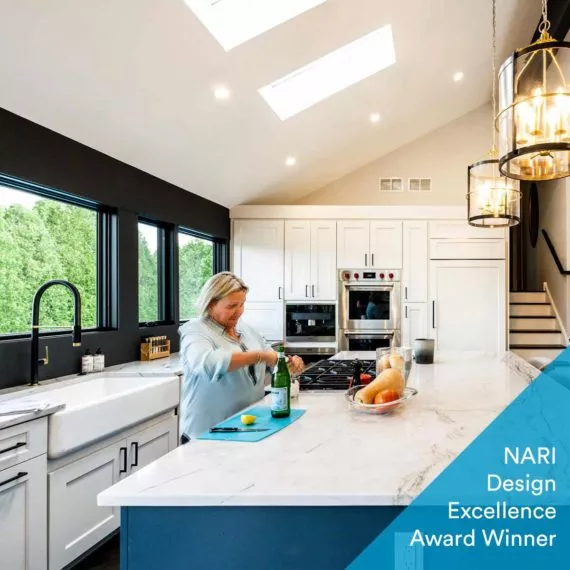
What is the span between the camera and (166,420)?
3.05 m

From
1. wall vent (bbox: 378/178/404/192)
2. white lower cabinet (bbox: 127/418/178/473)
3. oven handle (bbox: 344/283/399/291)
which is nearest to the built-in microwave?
oven handle (bbox: 344/283/399/291)

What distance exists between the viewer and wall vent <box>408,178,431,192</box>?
5.93 meters

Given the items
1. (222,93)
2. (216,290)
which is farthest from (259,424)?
(222,93)

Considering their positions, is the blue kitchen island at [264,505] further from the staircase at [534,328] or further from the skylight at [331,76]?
the staircase at [534,328]

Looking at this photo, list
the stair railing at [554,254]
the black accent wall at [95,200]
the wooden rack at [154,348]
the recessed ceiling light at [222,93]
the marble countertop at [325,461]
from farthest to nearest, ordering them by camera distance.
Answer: the stair railing at [554,254] → the wooden rack at [154,348] → the recessed ceiling light at [222,93] → the black accent wall at [95,200] → the marble countertop at [325,461]

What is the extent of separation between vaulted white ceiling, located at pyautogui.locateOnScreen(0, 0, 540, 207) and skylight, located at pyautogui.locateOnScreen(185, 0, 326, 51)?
0.05 meters

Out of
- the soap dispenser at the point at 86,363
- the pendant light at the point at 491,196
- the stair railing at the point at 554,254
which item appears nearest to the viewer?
the pendant light at the point at 491,196

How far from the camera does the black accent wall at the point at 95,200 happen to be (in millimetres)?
2576

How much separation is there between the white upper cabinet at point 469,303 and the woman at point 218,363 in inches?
141

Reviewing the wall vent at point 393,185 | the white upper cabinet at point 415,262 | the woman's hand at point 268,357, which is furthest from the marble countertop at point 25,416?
the wall vent at point 393,185

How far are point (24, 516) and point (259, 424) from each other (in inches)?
43.7

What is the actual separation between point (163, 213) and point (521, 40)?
156 inches

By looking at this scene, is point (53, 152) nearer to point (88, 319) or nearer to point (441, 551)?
point (88, 319)

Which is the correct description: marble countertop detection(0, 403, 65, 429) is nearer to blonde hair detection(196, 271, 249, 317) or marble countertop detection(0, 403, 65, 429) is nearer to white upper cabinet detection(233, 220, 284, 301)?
blonde hair detection(196, 271, 249, 317)
